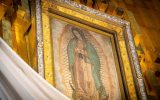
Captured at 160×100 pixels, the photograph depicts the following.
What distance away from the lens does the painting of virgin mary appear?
352cm

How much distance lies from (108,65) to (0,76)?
1.55m

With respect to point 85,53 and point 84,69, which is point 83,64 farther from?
point 85,53

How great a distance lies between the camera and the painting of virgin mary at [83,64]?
3.52 m

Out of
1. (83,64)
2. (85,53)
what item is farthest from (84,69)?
(85,53)

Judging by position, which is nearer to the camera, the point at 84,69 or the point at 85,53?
the point at 84,69

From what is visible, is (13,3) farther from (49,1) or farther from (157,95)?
(157,95)

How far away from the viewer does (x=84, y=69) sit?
375cm

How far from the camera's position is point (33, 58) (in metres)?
3.42

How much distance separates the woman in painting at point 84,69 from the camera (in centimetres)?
357

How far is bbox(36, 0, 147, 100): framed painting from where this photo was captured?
3508mm

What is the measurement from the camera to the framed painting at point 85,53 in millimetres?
3508

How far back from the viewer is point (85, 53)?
12.9 ft

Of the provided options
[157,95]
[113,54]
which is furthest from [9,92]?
[157,95]

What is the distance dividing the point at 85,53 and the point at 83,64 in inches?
6.9
